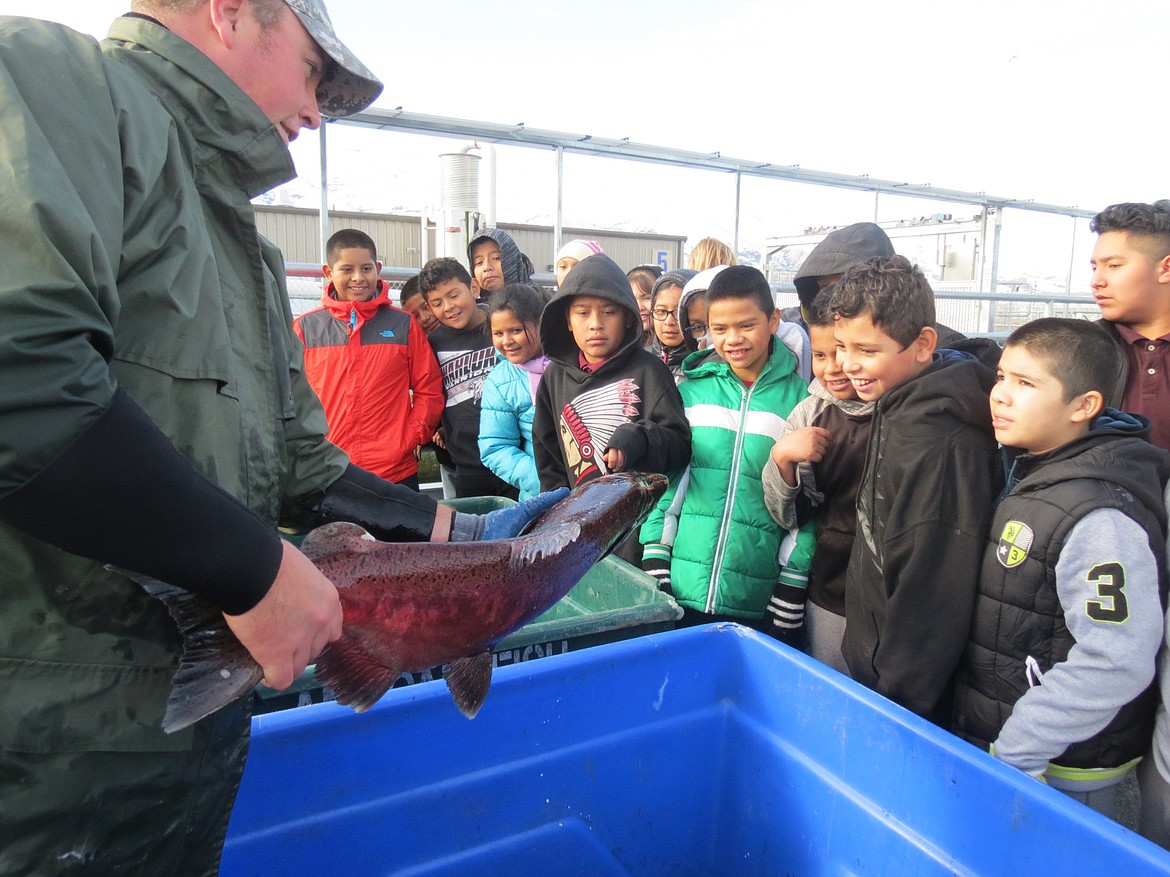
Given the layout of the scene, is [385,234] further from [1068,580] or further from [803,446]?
[1068,580]

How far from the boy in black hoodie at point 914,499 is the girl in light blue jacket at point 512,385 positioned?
1.98 meters

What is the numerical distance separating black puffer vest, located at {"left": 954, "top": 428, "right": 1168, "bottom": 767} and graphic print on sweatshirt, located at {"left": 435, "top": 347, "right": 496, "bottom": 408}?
3173 mm

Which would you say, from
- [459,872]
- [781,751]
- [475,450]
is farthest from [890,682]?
[475,450]

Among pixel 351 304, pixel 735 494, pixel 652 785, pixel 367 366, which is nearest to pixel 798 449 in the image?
pixel 735 494

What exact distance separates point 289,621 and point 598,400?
2.37 metres

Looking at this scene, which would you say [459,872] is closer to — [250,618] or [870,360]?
[250,618]

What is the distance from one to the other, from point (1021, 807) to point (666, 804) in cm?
87

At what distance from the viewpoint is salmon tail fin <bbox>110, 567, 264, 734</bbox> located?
39.7 inches

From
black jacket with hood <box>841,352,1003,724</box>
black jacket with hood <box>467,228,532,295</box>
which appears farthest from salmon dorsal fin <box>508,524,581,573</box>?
black jacket with hood <box>467,228,532,295</box>

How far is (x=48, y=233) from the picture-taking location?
2.68ft

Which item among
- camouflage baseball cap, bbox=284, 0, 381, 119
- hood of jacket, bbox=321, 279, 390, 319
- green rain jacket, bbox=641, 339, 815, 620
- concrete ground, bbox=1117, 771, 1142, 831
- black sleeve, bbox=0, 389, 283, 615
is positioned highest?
camouflage baseball cap, bbox=284, 0, 381, 119

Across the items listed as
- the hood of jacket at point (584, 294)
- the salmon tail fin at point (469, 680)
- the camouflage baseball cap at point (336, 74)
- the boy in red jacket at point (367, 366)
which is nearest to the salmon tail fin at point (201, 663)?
the salmon tail fin at point (469, 680)

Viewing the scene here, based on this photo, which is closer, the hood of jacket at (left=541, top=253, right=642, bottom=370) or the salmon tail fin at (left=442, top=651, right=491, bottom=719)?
the salmon tail fin at (left=442, top=651, right=491, bottom=719)

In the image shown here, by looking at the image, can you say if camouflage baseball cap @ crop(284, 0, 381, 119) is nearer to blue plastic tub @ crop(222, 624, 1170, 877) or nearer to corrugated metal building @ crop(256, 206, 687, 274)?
blue plastic tub @ crop(222, 624, 1170, 877)
